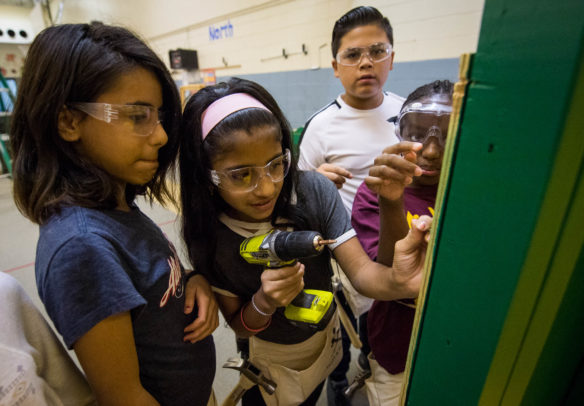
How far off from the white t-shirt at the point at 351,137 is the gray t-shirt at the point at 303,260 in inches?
20.3

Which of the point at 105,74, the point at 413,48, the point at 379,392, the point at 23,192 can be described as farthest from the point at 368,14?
the point at 379,392

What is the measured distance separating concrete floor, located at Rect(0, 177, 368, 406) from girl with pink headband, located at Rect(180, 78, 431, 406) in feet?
1.65

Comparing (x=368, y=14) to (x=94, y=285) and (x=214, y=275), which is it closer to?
(x=214, y=275)

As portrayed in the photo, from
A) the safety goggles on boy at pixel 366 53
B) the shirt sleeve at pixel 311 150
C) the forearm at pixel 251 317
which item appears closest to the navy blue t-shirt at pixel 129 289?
the forearm at pixel 251 317

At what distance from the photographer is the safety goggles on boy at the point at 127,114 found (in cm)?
63

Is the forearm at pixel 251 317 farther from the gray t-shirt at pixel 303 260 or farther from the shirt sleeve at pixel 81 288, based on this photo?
the shirt sleeve at pixel 81 288

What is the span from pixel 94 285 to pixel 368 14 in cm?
159

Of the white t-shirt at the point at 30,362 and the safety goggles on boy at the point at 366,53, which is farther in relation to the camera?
the safety goggles on boy at the point at 366,53

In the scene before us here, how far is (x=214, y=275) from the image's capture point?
3.03 feet

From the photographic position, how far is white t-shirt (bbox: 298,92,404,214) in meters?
1.47

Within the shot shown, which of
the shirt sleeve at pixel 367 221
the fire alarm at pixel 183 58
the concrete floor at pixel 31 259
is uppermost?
the fire alarm at pixel 183 58

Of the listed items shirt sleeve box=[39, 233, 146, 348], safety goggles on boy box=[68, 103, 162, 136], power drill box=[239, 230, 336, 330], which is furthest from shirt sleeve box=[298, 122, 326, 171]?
shirt sleeve box=[39, 233, 146, 348]

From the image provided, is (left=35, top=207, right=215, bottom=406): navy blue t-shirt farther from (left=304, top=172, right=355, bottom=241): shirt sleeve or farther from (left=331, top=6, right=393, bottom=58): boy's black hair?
(left=331, top=6, right=393, bottom=58): boy's black hair

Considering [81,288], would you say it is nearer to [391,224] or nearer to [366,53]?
[391,224]
